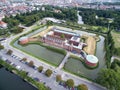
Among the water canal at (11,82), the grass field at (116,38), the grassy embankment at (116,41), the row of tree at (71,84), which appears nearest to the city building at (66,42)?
the grassy embankment at (116,41)

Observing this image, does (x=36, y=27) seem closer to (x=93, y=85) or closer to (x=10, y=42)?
(x=10, y=42)

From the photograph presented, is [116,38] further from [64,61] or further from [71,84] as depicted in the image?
[71,84]

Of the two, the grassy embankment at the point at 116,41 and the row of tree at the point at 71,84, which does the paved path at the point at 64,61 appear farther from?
the grassy embankment at the point at 116,41

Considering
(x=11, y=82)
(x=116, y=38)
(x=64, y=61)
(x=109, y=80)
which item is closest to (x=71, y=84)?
(x=109, y=80)

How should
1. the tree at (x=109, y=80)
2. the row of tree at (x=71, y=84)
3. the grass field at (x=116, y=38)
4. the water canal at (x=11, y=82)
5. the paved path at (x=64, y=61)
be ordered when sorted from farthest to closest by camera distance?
the grass field at (x=116, y=38), the paved path at (x=64, y=61), the water canal at (x=11, y=82), the tree at (x=109, y=80), the row of tree at (x=71, y=84)

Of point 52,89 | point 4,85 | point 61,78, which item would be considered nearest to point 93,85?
point 61,78

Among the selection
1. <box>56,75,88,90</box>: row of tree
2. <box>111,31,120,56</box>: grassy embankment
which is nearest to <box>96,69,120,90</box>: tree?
<box>56,75,88,90</box>: row of tree

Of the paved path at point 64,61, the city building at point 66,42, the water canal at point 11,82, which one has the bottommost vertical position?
the water canal at point 11,82

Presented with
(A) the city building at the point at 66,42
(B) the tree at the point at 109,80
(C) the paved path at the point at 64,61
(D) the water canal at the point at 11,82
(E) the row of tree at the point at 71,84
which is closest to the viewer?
(E) the row of tree at the point at 71,84
